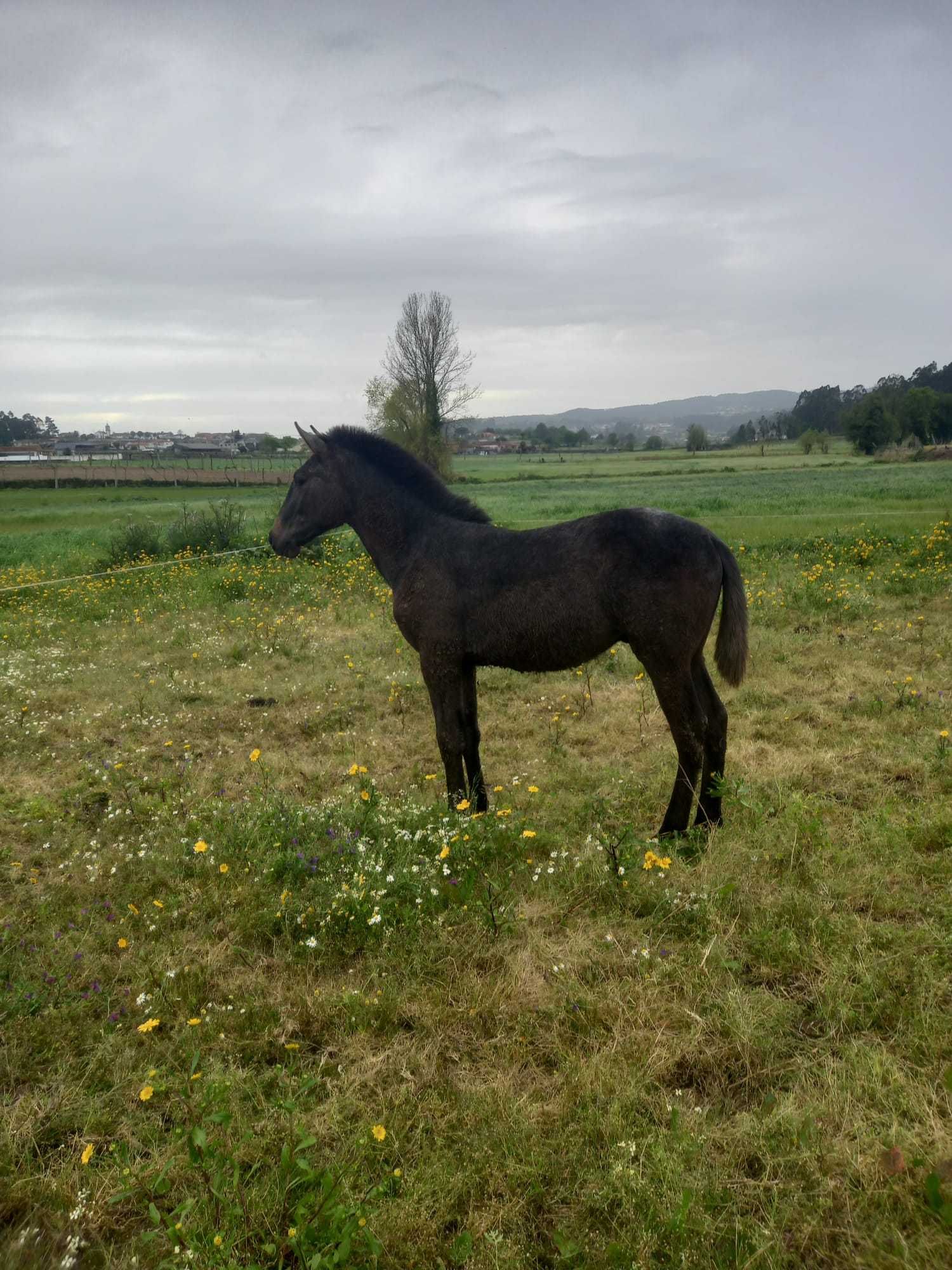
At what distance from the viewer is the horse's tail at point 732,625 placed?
4.42 m

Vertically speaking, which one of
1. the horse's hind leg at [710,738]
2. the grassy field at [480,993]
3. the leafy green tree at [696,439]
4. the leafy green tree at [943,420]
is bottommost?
the grassy field at [480,993]

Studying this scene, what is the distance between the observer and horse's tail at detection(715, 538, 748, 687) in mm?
4418

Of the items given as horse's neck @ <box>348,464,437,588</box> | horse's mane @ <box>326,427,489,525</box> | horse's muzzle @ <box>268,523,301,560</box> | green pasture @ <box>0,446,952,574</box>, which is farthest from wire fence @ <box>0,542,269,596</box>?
horse's neck @ <box>348,464,437,588</box>

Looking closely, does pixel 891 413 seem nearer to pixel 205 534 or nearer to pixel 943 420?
pixel 943 420

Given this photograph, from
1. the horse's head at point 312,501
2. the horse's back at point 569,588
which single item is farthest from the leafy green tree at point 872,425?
the horse's head at point 312,501

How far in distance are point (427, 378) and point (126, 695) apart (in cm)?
3936

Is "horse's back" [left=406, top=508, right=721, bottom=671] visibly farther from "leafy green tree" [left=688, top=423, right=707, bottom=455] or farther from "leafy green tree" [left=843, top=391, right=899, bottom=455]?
"leafy green tree" [left=688, top=423, right=707, bottom=455]

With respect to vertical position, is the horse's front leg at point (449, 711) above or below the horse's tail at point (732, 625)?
below

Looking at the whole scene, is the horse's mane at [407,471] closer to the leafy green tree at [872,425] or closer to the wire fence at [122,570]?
the wire fence at [122,570]

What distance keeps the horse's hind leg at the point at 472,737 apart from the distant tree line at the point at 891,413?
169 ft

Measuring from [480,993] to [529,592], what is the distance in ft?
7.82

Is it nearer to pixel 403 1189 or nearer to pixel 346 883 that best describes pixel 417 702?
pixel 346 883

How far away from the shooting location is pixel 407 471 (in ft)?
Result: 17.1

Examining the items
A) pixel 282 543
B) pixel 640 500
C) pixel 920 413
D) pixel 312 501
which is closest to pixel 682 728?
pixel 312 501
